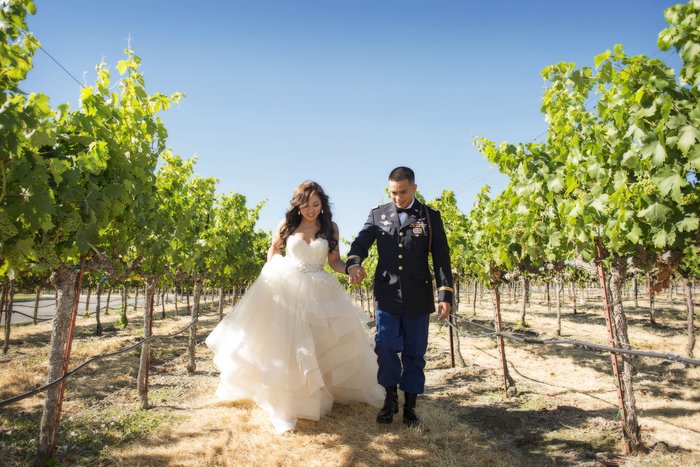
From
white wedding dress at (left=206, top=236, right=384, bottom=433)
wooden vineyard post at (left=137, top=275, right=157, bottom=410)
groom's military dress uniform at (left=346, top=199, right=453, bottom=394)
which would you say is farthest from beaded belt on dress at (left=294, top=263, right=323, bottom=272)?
wooden vineyard post at (left=137, top=275, right=157, bottom=410)

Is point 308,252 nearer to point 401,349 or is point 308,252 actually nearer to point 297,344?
point 297,344

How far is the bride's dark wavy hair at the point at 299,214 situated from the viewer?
457 cm

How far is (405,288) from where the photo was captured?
3980 mm

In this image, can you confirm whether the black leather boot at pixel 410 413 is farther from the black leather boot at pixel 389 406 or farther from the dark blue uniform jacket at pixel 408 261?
the dark blue uniform jacket at pixel 408 261

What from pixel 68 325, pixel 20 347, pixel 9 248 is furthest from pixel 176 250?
pixel 20 347

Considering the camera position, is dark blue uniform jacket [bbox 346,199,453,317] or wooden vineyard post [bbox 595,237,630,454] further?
wooden vineyard post [bbox 595,237,630,454]

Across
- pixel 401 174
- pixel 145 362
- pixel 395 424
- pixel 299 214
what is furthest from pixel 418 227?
pixel 145 362

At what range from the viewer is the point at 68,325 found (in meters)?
3.78

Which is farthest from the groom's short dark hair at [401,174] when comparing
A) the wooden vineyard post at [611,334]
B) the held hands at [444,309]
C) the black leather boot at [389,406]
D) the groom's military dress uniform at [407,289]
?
the wooden vineyard post at [611,334]

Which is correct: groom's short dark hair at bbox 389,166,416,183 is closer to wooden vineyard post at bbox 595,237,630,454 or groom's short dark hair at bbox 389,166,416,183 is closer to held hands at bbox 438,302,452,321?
held hands at bbox 438,302,452,321

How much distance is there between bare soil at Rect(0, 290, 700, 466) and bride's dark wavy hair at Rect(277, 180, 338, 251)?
66.9 inches

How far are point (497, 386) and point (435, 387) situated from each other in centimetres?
106

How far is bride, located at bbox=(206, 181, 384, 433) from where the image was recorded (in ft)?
12.9

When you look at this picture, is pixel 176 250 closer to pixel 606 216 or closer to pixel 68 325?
pixel 68 325
